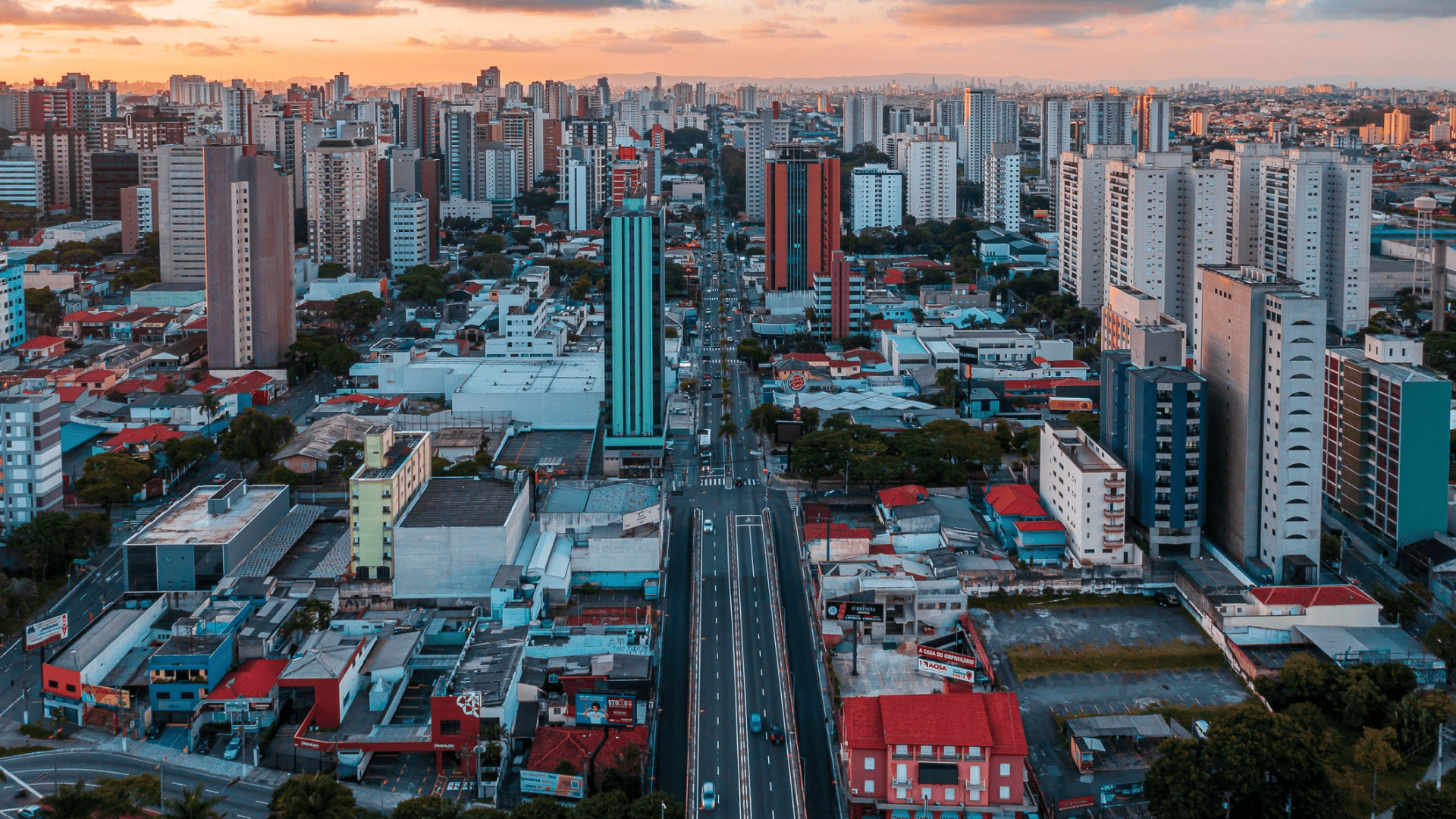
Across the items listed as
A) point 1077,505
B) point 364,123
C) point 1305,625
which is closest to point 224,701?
point 1077,505

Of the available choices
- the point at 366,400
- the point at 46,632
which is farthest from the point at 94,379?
the point at 46,632

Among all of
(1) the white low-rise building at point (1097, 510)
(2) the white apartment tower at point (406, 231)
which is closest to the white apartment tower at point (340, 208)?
(2) the white apartment tower at point (406, 231)

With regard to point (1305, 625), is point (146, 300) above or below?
above

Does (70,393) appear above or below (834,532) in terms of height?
above

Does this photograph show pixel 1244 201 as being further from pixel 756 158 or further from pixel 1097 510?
pixel 756 158

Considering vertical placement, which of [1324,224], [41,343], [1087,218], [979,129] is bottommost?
[41,343]

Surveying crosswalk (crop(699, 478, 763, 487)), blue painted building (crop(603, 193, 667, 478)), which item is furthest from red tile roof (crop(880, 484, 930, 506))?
blue painted building (crop(603, 193, 667, 478))

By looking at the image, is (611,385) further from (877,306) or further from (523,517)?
(877,306)
